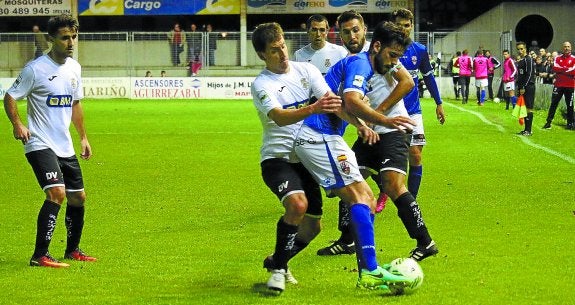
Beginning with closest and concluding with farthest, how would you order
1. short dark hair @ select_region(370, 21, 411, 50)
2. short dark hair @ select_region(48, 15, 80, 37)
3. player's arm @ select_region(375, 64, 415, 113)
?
short dark hair @ select_region(370, 21, 411, 50), player's arm @ select_region(375, 64, 415, 113), short dark hair @ select_region(48, 15, 80, 37)

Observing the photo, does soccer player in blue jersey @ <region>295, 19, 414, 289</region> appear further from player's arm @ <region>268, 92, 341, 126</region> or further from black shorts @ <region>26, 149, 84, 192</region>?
black shorts @ <region>26, 149, 84, 192</region>

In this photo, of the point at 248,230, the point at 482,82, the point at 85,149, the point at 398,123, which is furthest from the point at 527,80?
the point at 398,123

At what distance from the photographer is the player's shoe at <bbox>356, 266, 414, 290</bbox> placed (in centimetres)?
798

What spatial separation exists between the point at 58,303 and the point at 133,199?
6579 mm

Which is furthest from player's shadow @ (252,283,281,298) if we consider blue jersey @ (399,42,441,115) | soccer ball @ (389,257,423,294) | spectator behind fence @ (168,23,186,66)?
spectator behind fence @ (168,23,186,66)

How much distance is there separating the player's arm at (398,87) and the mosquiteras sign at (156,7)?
146ft

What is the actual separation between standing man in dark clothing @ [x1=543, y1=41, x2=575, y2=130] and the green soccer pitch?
302 centimetres

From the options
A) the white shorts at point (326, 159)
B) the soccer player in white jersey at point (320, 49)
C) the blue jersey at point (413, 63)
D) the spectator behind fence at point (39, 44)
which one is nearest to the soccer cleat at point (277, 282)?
the white shorts at point (326, 159)

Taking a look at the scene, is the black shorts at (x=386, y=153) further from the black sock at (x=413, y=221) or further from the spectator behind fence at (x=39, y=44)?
the spectator behind fence at (x=39, y=44)

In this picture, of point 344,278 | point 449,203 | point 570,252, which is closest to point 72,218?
point 344,278

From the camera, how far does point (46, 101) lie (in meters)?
9.56

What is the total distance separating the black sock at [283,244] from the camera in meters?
8.27

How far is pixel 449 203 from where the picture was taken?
1378cm

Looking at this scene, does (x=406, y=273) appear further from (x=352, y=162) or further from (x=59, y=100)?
(x=59, y=100)
